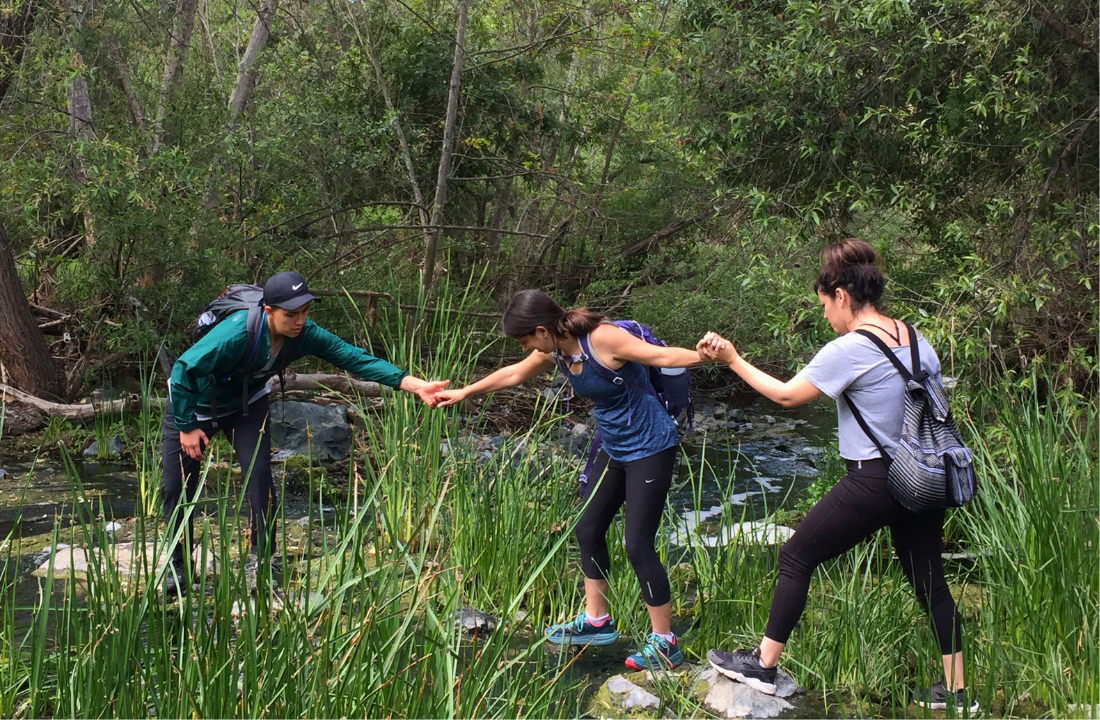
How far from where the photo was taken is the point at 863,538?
3143 millimetres

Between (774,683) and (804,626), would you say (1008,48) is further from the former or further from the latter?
(774,683)

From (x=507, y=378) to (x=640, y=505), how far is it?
0.91m

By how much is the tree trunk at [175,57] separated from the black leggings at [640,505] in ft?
23.3

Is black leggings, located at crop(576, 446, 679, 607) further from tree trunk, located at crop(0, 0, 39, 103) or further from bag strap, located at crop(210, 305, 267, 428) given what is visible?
tree trunk, located at crop(0, 0, 39, 103)

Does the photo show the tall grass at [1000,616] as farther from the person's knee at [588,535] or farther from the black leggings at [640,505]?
the person's knee at [588,535]

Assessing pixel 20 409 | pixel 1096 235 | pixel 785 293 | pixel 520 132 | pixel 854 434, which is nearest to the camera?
pixel 854 434

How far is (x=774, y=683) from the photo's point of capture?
10.8 ft

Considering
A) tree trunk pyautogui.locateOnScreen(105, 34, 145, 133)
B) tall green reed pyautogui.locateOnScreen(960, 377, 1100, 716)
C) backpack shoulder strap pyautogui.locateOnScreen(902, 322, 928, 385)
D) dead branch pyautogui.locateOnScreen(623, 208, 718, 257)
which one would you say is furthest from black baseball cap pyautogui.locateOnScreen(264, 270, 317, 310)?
dead branch pyautogui.locateOnScreen(623, 208, 718, 257)

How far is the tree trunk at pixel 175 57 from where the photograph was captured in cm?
951

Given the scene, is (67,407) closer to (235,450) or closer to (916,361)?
(235,450)

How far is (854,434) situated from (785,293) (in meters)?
2.99

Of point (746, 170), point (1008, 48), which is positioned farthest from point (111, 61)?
point (1008, 48)

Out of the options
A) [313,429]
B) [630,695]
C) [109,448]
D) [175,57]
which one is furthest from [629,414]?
[175,57]

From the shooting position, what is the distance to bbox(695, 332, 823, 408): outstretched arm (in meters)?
3.05
